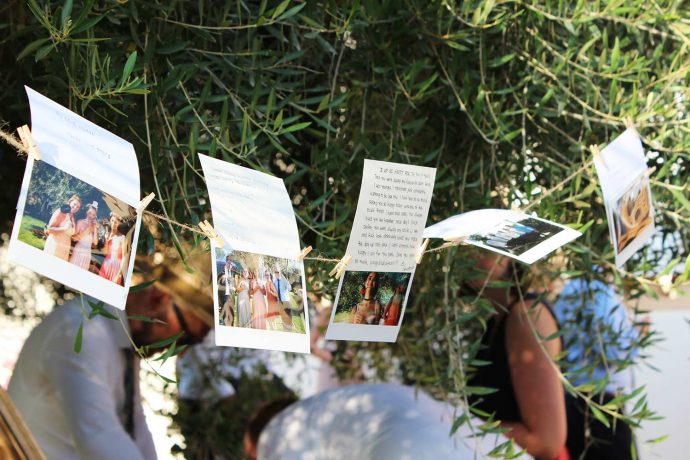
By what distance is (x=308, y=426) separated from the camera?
2.08 meters

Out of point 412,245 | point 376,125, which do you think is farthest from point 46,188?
point 376,125

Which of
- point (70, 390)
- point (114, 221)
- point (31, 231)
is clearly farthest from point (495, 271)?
point (31, 231)

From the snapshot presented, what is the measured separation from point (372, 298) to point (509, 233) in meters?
0.21

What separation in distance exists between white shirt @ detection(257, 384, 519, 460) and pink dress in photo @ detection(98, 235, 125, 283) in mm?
1010

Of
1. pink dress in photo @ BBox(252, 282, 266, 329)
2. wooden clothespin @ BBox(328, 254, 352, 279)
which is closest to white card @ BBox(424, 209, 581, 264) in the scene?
wooden clothespin @ BBox(328, 254, 352, 279)

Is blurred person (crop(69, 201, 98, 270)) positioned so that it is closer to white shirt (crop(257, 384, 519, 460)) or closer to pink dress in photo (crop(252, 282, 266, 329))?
pink dress in photo (crop(252, 282, 266, 329))

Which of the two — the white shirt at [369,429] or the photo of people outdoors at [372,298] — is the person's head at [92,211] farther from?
the white shirt at [369,429]

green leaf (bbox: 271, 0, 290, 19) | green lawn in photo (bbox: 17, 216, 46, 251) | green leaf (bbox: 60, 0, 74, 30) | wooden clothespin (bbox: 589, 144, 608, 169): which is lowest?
green lawn in photo (bbox: 17, 216, 46, 251)

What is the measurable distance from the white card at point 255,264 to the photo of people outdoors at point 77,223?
11cm

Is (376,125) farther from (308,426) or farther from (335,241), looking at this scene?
(308,426)

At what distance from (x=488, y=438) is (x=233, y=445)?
137 centimetres

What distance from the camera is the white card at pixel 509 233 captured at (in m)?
1.22

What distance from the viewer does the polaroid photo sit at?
36.4 inches

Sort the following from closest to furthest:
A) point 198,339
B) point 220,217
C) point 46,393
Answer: point 220,217 < point 46,393 < point 198,339
